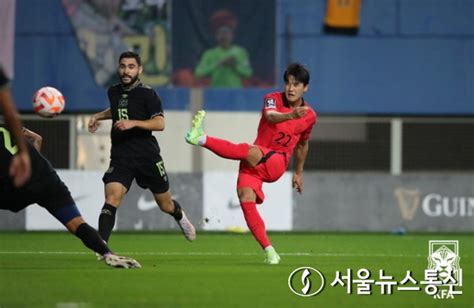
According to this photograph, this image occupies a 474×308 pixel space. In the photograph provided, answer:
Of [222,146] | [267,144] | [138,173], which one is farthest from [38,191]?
[267,144]

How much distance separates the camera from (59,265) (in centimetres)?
1169

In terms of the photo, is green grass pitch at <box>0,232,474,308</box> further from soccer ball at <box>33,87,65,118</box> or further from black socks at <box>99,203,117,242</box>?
soccer ball at <box>33,87,65,118</box>

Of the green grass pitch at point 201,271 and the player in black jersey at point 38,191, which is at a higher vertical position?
the player in black jersey at point 38,191

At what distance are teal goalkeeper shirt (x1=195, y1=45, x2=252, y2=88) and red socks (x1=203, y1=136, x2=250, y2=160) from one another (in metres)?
11.8

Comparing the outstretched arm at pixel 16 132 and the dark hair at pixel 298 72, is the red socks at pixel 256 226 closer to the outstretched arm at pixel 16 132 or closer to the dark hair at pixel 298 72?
the dark hair at pixel 298 72

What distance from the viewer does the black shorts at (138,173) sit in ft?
40.7

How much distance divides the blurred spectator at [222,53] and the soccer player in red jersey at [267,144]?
36.8 ft

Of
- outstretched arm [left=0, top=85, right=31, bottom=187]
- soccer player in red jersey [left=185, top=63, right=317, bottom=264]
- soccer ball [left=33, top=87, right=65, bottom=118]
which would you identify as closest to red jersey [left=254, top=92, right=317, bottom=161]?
soccer player in red jersey [left=185, top=63, right=317, bottom=264]

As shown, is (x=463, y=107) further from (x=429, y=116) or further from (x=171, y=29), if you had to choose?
(x=171, y=29)

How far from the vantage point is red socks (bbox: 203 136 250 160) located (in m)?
11.9

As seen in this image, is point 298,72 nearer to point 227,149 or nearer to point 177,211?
point 227,149

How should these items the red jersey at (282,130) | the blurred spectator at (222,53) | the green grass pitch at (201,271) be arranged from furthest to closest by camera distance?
the blurred spectator at (222,53)
the red jersey at (282,130)
the green grass pitch at (201,271)

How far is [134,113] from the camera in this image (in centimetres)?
1236

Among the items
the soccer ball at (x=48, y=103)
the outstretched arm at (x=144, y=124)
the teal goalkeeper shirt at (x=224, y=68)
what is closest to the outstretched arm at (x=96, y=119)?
the soccer ball at (x=48, y=103)
